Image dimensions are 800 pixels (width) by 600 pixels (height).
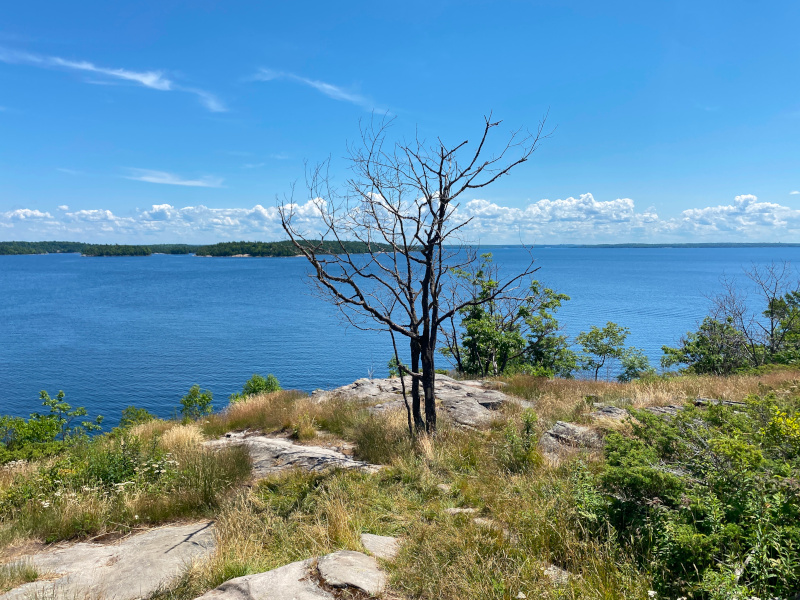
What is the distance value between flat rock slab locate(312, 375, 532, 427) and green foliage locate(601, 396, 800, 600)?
5941 mm

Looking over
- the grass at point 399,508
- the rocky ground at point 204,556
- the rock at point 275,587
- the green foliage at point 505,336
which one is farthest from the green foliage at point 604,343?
the rock at point 275,587

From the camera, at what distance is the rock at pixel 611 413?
31.6 ft

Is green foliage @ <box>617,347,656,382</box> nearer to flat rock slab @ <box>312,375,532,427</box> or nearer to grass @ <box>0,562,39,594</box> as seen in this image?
flat rock slab @ <box>312,375,532,427</box>

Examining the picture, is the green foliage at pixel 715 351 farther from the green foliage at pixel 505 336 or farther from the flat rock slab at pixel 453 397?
the flat rock slab at pixel 453 397

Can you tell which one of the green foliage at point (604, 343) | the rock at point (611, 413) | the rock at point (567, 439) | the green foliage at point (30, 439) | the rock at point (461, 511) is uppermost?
the rock at point (461, 511)

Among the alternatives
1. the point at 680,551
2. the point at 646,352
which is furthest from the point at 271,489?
the point at 646,352

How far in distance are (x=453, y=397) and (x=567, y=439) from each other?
4.91 meters

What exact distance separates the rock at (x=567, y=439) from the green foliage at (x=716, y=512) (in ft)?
8.26

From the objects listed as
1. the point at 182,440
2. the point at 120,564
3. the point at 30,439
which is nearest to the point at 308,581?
the point at 120,564

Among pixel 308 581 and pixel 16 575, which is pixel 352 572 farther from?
pixel 16 575

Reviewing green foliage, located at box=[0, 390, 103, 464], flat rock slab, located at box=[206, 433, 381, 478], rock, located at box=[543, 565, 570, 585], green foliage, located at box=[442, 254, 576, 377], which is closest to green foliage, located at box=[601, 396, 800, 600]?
rock, located at box=[543, 565, 570, 585]

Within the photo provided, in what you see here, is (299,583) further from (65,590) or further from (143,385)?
(143,385)

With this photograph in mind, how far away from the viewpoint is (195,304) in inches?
2680

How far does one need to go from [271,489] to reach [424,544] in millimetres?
3575
